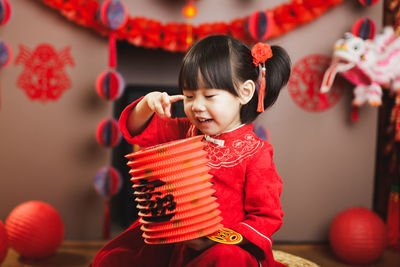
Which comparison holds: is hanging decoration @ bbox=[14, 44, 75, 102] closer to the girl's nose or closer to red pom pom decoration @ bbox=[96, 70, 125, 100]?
red pom pom decoration @ bbox=[96, 70, 125, 100]

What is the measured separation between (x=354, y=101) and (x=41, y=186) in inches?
71.8

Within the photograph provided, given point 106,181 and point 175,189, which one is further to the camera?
point 106,181

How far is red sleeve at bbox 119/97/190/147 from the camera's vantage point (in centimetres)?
113

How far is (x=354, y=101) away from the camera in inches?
84.7

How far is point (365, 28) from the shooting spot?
6.88ft

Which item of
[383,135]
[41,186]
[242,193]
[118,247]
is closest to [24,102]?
[41,186]

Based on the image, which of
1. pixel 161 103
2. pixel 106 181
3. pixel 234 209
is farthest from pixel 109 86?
pixel 234 209

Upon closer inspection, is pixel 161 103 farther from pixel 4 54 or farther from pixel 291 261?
pixel 4 54

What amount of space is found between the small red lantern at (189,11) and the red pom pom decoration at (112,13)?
353mm

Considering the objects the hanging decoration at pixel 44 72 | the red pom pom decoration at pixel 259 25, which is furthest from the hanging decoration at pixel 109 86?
the red pom pom decoration at pixel 259 25

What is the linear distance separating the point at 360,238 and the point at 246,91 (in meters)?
1.23

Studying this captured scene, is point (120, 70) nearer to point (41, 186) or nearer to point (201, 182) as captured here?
point (41, 186)

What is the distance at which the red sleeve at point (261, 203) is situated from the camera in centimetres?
91

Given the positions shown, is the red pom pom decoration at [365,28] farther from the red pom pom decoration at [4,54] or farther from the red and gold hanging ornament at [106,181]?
the red pom pom decoration at [4,54]
